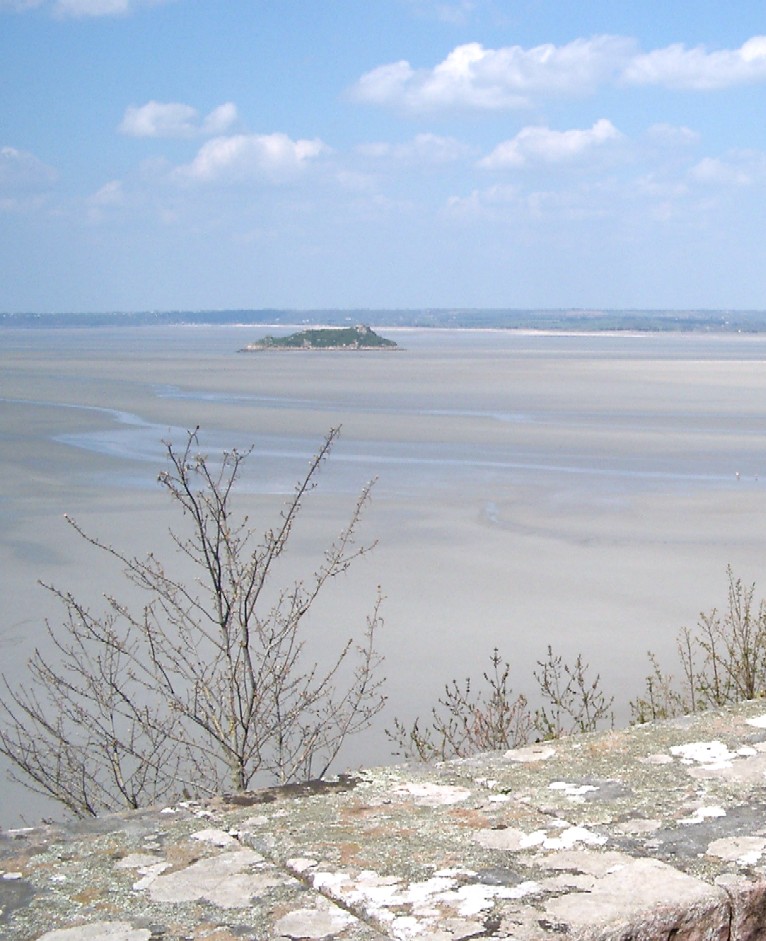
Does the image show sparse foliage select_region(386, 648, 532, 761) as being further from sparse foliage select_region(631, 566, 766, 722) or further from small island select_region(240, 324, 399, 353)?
small island select_region(240, 324, 399, 353)

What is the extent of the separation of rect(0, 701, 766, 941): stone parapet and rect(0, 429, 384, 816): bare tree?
2597 mm

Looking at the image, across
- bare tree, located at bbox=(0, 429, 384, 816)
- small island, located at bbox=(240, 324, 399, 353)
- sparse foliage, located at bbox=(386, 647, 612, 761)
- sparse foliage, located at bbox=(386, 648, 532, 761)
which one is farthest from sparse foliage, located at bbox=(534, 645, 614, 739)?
small island, located at bbox=(240, 324, 399, 353)

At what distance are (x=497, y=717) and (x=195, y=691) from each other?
3.82m

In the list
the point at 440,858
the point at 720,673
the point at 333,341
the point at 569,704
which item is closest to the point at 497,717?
the point at 569,704

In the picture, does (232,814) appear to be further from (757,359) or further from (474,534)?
(757,359)

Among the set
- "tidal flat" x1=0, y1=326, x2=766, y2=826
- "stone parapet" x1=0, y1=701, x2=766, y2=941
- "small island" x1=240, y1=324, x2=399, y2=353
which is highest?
"small island" x1=240, y1=324, x2=399, y2=353

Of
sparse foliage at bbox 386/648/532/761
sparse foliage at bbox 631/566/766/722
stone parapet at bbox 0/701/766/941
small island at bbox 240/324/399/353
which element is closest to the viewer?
stone parapet at bbox 0/701/766/941

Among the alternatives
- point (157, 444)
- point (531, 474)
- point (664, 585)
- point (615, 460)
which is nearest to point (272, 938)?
point (664, 585)

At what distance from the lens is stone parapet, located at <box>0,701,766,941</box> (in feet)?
6.16

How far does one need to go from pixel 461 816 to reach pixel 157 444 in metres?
27.5

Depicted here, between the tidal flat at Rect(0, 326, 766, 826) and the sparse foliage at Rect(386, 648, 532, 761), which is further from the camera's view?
the tidal flat at Rect(0, 326, 766, 826)

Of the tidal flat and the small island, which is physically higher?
the small island

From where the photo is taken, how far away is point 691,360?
7981cm

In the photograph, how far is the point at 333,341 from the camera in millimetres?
124375
